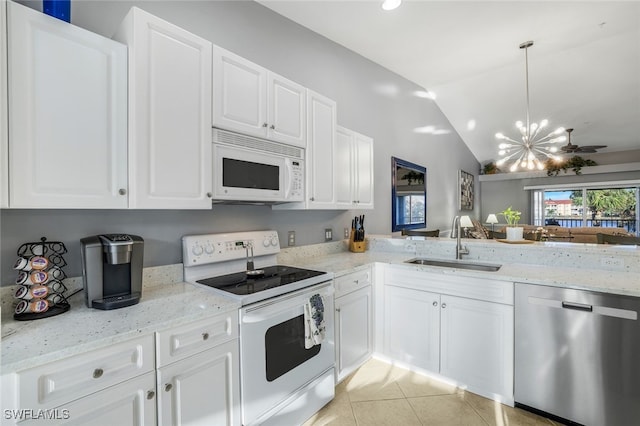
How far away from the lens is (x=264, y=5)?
98.0 inches

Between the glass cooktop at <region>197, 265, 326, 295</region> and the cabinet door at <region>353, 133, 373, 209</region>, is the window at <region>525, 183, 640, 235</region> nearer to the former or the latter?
the cabinet door at <region>353, 133, 373, 209</region>

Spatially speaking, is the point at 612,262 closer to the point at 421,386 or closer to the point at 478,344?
the point at 478,344

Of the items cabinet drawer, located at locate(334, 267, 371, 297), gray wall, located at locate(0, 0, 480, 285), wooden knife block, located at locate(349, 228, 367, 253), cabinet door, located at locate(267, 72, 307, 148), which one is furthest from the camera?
wooden knife block, located at locate(349, 228, 367, 253)

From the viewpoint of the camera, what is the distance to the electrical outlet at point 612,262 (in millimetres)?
2033

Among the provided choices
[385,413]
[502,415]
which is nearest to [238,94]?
[385,413]

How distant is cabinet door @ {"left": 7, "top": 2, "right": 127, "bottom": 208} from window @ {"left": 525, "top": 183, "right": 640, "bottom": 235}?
9586 millimetres

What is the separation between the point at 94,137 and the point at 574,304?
2.66 meters

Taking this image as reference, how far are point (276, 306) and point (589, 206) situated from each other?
9.22 m

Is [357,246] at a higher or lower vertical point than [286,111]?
lower

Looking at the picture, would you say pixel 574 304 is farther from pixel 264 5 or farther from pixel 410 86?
pixel 410 86

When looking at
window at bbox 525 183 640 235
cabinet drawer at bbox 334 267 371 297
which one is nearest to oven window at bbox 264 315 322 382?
cabinet drawer at bbox 334 267 371 297

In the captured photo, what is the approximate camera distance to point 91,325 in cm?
114

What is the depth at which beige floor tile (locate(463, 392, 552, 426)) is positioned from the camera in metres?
1.86

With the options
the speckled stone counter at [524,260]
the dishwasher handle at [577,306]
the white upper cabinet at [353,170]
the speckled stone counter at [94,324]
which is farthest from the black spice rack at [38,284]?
the dishwasher handle at [577,306]
